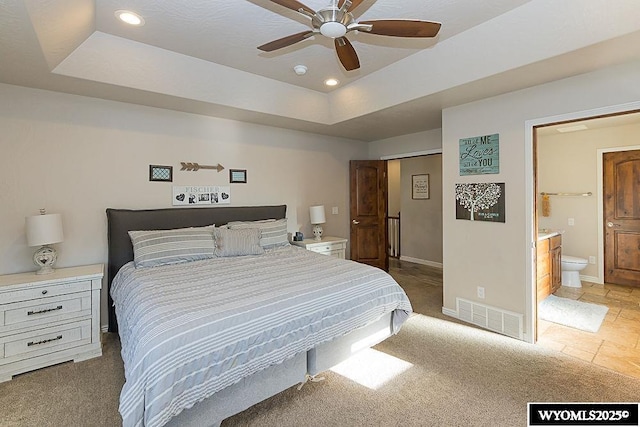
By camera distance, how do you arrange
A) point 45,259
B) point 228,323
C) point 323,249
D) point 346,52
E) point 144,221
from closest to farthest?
point 228,323 → point 346,52 → point 45,259 → point 144,221 → point 323,249

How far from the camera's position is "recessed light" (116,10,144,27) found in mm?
2318

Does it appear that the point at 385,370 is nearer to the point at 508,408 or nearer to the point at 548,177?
the point at 508,408

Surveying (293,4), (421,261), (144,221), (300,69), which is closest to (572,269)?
(421,261)

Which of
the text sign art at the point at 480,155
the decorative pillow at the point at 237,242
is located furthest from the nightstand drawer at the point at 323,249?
the text sign art at the point at 480,155

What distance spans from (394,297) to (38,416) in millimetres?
2639

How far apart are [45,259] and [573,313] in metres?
5.67

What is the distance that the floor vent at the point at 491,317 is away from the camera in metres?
3.02

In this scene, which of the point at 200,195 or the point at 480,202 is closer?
the point at 480,202

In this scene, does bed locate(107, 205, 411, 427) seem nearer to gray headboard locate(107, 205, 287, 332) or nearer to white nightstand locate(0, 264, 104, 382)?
gray headboard locate(107, 205, 287, 332)

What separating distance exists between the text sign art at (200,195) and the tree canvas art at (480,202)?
9.66 feet

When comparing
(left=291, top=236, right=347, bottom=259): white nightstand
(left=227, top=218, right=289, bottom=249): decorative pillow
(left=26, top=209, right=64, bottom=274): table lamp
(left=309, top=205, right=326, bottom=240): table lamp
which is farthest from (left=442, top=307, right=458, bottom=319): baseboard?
(left=26, top=209, right=64, bottom=274): table lamp

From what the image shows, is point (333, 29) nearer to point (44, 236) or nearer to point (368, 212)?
point (44, 236)

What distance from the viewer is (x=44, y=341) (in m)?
2.51

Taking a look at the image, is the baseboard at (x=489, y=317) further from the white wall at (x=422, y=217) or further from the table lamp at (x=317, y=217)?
the white wall at (x=422, y=217)
